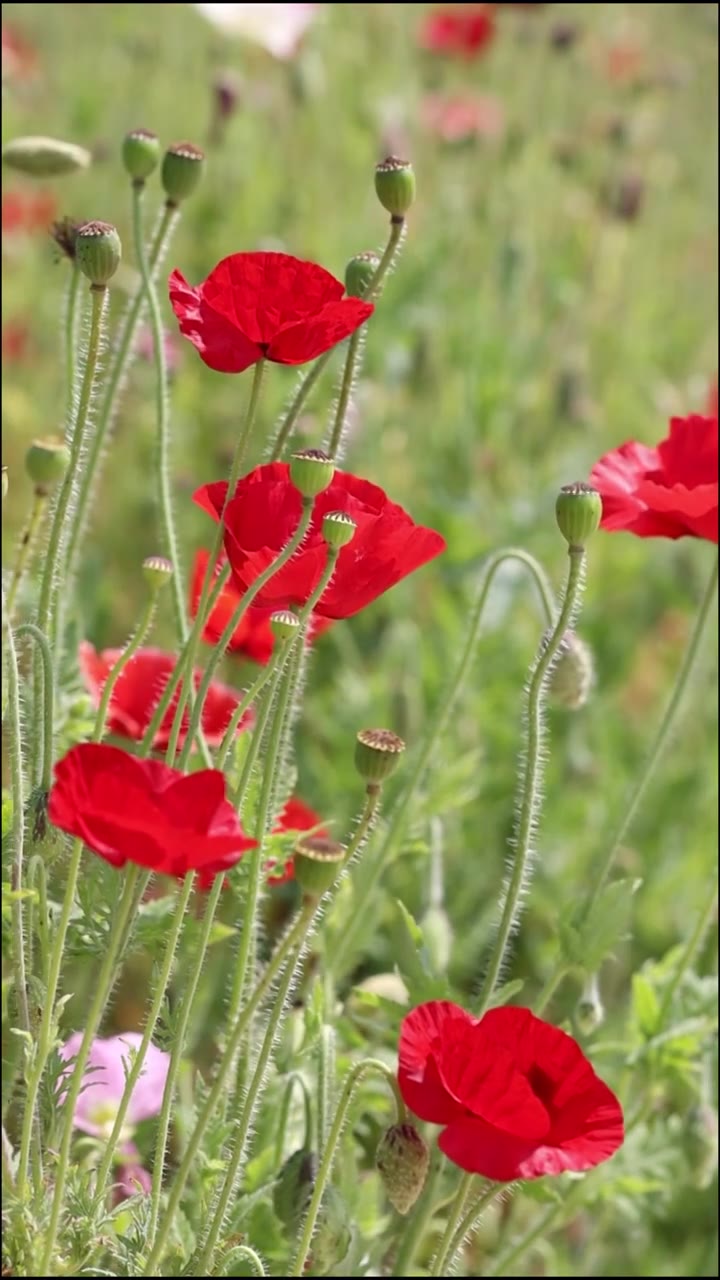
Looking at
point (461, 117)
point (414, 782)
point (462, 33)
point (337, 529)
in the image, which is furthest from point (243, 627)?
point (462, 33)

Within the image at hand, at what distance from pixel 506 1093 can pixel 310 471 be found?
0.39m

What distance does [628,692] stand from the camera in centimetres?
348

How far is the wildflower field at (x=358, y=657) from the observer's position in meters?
1.09

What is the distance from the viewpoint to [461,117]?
380 cm

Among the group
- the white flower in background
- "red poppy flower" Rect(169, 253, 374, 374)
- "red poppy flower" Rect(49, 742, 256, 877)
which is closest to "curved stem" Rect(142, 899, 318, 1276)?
"red poppy flower" Rect(49, 742, 256, 877)

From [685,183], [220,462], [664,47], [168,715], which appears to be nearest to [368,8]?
[685,183]

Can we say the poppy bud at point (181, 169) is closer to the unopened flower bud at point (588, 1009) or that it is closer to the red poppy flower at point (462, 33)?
the unopened flower bud at point (588, 1009)

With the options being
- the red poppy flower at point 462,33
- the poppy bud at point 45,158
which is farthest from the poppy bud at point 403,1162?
the red poppy flower at point 462,33

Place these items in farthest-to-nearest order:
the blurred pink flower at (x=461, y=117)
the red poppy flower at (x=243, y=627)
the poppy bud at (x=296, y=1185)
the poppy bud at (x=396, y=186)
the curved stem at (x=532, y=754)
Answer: the blurred pink flower at (x=461, y=117)
the red poppy flower at (x=243, y=627)
the poppy bud at (x=296, y=1185)
the poppy bud at (x=396, y=186)
the curved stem at (x=532, y=754)

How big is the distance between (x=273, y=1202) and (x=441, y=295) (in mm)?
2423

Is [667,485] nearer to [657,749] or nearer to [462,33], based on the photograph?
[657,749]

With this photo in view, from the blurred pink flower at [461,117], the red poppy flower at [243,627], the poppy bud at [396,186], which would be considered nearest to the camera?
the poppy bud at [396,186]

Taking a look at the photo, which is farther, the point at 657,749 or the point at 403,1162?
the point at 657,749

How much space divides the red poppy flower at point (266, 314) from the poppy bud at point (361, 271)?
138 millimetres
